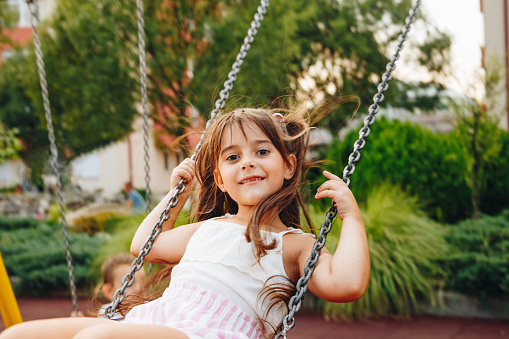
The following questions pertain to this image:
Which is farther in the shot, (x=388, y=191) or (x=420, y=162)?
(x=420, y=162)

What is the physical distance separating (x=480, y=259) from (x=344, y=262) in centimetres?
329

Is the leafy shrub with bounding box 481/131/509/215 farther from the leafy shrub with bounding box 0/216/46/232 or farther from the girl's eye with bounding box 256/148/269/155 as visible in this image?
the leafy shrub with bounding box 0/216/46/232

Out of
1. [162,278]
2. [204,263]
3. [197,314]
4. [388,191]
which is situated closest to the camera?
[197,314]

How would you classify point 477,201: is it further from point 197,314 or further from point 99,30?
point 99,30

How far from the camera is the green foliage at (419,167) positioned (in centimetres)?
656

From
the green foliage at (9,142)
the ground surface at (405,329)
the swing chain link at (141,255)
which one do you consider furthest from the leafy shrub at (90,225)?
the swing chain link at (141,255)

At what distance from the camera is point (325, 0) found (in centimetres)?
1786

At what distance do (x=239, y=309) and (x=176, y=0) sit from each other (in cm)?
784

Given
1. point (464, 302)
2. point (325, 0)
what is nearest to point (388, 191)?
point (464, 302)

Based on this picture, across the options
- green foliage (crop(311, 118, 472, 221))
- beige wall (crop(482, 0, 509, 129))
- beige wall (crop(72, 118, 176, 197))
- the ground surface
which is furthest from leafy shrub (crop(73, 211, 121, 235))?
beige wall (crop(72, 118, 176, 197))

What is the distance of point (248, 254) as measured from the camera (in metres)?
1.74

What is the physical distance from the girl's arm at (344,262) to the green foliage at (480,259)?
121 inches

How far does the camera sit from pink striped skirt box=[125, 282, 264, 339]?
157 cm

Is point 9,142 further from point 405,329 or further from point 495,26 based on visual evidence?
point 495,26
